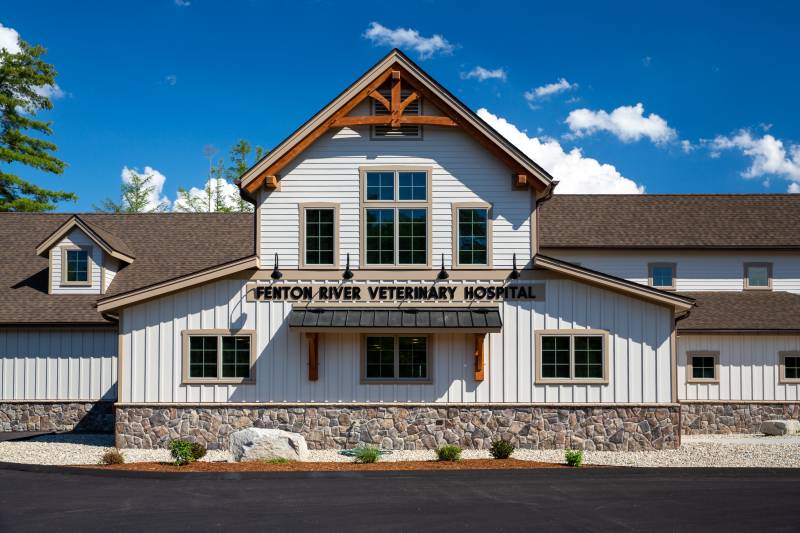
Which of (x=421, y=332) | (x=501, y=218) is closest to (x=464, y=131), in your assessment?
(x=501, y=218)

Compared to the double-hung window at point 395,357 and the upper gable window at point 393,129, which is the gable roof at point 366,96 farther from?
the double-hung window at point 395,357

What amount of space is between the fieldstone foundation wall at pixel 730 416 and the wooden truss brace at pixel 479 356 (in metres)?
8.67

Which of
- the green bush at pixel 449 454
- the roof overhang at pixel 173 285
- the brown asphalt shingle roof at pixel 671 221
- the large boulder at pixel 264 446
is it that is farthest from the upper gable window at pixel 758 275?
the large boulder at pixel 264 446

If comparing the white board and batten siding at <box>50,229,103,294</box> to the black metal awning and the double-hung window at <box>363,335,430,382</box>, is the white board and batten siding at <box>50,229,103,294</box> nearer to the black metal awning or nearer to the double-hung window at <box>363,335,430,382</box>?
the black metal awning

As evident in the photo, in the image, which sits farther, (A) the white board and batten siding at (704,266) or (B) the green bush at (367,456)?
(A) the white board and batten siding at (704,266)

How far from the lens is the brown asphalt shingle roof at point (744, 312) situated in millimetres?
23297

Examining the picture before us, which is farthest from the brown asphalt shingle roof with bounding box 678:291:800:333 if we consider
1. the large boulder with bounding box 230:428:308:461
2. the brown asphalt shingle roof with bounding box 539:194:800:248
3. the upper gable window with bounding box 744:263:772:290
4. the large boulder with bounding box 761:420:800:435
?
the large boulder with bounding box 230:428:308:461

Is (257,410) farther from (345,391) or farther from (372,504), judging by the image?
(372,504)

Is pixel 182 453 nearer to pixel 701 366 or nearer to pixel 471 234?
pixel 471 234

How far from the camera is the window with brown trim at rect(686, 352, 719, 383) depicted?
23562mm

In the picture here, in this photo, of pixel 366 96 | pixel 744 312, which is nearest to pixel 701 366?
pixel 744 312

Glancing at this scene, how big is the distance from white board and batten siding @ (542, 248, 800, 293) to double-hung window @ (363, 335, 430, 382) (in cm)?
936

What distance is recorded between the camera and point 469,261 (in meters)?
18.9

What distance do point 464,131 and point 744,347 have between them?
39.0 ft
